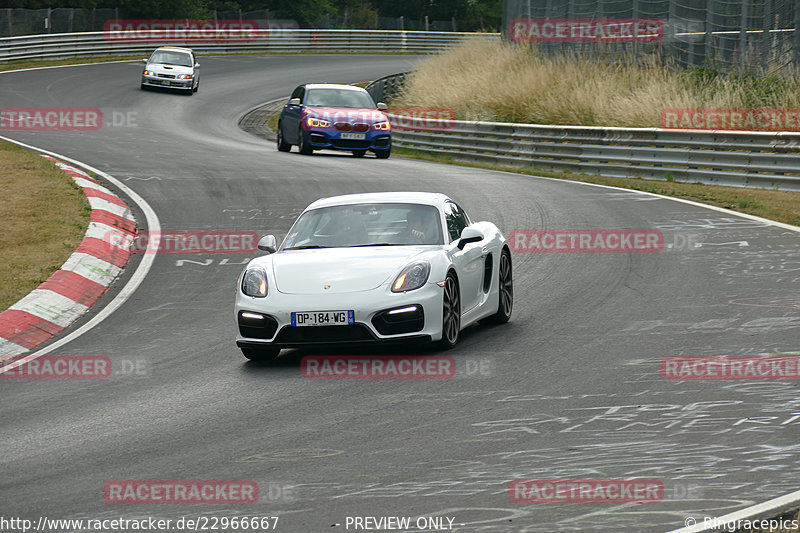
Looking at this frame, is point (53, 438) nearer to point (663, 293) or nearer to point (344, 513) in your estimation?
point (344, 513)

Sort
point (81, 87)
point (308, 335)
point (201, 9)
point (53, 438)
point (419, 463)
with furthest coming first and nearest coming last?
point (201, 9), point (81, 87), point (308, 335), point (53, 438), point (419, 463)

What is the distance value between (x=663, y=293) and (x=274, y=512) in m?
7.16

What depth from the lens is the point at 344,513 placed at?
5.60m

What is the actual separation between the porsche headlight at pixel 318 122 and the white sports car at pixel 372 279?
1666 centimetres

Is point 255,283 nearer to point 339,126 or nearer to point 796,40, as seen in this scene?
point 339,126

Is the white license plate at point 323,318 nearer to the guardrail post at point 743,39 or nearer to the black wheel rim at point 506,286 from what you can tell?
the black wheel rim at point 506,286

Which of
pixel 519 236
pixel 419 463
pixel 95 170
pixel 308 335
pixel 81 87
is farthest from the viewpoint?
pixel 81 87

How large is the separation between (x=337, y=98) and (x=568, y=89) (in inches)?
264

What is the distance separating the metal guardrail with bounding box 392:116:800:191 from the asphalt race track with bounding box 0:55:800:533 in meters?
5.17

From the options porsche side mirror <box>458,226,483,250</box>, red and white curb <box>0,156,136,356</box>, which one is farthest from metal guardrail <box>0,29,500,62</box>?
porsche side mirror <box>458,226,483,250</box>

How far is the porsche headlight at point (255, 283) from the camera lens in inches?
373

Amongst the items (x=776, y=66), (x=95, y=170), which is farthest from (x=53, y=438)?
(x=776, y=66)

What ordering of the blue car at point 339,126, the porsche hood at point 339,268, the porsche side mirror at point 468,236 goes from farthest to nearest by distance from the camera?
the blue car at point 339,126 < the porsche side mirror at point 468,236 < the porsche hood at point 339,268

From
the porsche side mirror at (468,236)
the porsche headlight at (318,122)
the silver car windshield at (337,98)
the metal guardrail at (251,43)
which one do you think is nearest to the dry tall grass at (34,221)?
the porsche side mirror at (468,236)
